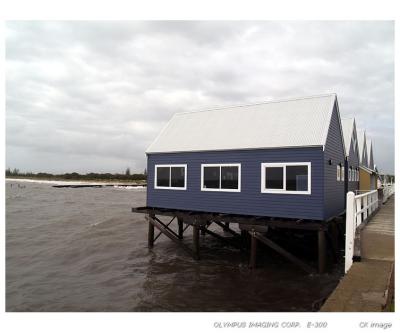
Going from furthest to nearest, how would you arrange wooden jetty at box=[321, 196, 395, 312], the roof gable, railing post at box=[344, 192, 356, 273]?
the roof gable
railing post at box=[344, 192, 356, 273]
wooden jetty at box=[321, 196, 395, 312]

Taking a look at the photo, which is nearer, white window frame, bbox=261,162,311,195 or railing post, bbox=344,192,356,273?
railing post, bbox=344,192,356,273

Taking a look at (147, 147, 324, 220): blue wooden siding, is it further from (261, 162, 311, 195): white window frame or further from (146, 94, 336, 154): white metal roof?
(146, 94, 336, 154): white metal roof

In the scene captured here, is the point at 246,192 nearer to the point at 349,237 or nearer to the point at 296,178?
the point at 296,178

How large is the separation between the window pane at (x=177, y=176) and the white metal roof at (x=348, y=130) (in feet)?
30.8

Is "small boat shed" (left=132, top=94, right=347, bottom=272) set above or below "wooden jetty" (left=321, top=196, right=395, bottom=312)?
above

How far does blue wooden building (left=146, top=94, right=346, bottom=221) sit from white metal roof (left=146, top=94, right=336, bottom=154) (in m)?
0.04

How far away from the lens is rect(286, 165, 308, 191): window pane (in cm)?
1298

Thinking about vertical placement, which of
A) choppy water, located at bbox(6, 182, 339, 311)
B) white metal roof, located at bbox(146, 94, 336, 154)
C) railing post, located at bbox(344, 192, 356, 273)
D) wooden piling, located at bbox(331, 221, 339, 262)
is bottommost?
choppy water, located at bbox(6, 182, 339, 311)

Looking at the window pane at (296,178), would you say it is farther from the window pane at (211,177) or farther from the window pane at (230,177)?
the window pane at (211,177)

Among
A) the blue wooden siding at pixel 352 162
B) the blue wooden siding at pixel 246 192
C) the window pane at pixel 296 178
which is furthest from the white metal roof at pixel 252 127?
the blue wooden siding at pixel 352 162

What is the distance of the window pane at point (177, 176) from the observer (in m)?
16.3

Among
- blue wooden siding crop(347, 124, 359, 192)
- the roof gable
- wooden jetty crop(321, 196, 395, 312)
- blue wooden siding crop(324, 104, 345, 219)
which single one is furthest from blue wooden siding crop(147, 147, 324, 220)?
the roof gable

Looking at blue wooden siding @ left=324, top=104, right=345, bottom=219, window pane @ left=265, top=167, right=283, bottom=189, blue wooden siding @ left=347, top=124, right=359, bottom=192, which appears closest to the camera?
blue wooden siding @ left=324, top=104, right=345, bottom=219
